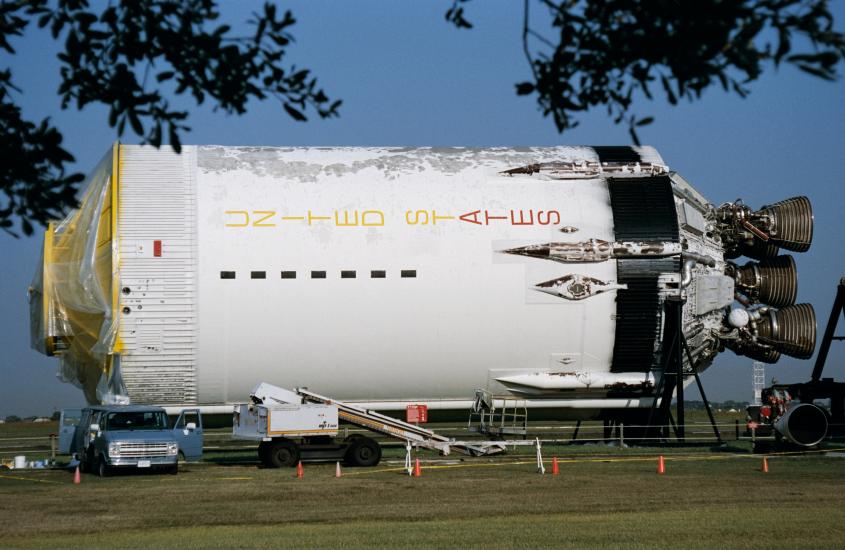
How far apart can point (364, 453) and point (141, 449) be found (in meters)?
5.15

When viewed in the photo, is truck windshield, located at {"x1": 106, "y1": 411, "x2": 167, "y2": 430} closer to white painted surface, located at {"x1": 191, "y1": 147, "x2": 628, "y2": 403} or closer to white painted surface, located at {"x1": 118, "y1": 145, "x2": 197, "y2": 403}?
white painted surface, located at {"x1": 118, "y1": 145, "x2": 197, "y2": 403}

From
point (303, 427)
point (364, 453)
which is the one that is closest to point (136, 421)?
point (303, 427)

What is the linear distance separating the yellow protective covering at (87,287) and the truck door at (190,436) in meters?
1.62

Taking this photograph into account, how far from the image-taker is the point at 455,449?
3038 cm

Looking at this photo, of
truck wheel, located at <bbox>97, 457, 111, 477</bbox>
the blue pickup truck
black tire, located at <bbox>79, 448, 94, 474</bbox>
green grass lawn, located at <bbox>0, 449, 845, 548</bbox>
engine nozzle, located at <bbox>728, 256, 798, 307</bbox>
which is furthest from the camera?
engine nozzle, located at <bbox>728, 256, 798, 307</bbox>

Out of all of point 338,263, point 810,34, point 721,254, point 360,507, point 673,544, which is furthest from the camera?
point 721,254

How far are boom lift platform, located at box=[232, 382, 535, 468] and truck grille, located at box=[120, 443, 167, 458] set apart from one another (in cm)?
230

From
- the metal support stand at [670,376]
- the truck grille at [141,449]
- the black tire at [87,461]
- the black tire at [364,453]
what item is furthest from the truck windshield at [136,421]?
the metal support stand at [670,376]

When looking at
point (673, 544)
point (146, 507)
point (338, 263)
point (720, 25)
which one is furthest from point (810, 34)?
point (338, 263)

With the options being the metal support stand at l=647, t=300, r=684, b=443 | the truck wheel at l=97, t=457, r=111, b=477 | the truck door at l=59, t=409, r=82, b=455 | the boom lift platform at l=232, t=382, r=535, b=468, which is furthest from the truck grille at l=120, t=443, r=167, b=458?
the metal support stand at l=647, t=300, r=684, b=443

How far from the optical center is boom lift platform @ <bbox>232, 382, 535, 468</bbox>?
87.7ft

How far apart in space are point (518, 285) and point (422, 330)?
271 centimetres

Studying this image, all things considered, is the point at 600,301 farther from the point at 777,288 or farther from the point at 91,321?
the point at 91,321

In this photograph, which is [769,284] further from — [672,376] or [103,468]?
[103,468]
